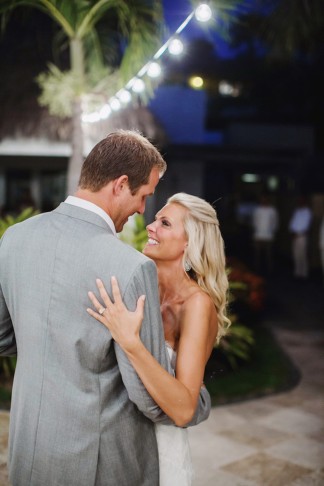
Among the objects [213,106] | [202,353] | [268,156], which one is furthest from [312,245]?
[213,106]

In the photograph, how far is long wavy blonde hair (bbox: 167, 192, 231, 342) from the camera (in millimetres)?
2438

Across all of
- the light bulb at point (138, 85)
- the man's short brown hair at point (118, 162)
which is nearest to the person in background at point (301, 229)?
the light bulb at point (138, 85)

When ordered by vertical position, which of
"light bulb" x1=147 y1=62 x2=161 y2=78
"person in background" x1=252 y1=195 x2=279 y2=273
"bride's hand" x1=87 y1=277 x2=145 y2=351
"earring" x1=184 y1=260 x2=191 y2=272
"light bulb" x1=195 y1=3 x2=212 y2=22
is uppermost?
"light bulb" x1=195 y1=3 x2=212 y2=22

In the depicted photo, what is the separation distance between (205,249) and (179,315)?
1.02 feet

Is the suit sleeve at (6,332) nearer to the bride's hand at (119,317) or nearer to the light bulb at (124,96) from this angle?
the bride's hand at (119,317)

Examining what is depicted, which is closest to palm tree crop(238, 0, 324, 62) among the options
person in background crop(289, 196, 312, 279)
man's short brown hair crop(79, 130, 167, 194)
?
person in background crop(289, 196, 312, 279)

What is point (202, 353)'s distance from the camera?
6.61ft

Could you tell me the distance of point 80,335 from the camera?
1.70m

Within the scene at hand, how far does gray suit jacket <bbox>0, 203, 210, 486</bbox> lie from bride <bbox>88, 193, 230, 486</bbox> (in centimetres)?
4

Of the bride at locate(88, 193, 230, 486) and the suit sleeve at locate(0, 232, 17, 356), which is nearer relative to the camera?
the bride at locate(88, 193, 230, 486)

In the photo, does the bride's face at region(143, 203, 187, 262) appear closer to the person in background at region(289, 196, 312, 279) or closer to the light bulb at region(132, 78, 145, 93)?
the light bulb at region(132, 78, 145, 93)

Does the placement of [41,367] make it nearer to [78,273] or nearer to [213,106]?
[78,273]

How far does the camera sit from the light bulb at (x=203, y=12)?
5.62 meters

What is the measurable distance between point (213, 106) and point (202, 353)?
107 ft
